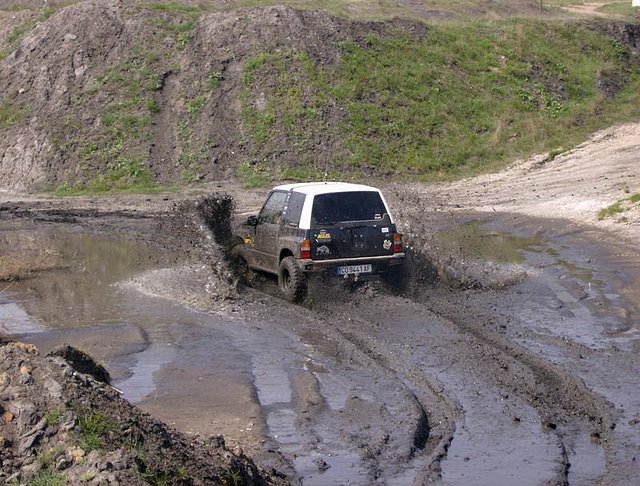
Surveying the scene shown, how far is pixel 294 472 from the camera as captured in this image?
820cm

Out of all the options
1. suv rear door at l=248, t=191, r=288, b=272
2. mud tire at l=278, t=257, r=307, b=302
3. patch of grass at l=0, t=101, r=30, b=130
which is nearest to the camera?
mud tire at l=278, t=257, r=307, b=302

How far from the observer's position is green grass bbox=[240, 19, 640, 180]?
33.3 m


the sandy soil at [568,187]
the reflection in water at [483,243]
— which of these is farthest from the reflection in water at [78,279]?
the sandy soil at [568,187]

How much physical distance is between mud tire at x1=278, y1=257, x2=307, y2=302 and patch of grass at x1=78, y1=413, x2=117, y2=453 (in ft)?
25.3

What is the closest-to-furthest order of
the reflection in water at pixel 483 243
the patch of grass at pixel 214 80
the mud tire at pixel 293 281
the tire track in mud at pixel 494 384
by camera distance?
the tire track in mud at pixel 494 384, the mud tire at pixel 293 281, the reflection in water at pixel 483 243, the patch of grass at pixel 214 80

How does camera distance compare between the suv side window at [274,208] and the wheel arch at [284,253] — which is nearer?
the wheel arch at [284,253]

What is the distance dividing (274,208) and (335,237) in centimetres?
183

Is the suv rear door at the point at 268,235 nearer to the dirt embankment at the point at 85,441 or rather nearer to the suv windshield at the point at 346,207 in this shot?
the suv windshield at the point at 346,207

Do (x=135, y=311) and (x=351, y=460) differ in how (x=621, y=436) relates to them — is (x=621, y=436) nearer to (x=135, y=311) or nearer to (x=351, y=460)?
(x=351, y=460)

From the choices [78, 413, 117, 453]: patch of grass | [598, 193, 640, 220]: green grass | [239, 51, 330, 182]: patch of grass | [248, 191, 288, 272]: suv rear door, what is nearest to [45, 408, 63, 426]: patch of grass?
[78, 413, 117, 453]: patch of grass

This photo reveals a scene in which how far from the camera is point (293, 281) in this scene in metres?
15.0

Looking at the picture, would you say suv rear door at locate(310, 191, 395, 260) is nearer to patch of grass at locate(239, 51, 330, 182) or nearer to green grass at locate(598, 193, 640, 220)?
green grass at locate(598, 193, 640, 220)

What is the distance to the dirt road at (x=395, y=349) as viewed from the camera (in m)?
8.62

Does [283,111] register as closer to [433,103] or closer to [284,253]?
[433,103]
